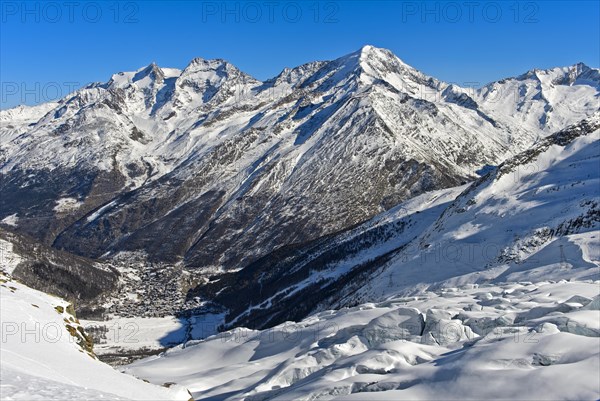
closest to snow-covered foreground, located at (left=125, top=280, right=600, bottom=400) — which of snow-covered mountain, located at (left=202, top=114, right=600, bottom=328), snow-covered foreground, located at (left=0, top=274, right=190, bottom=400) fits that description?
snow-covered foreground, located at (left=0, top=274, right=190, bottom=400)

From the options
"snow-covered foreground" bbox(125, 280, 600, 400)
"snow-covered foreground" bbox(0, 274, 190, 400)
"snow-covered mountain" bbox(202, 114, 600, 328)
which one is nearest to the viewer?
"snow-covered foreground" bbox(0, 274, 190, 400)

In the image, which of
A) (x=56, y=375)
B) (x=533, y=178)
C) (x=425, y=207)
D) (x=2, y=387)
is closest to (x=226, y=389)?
(x=56, y=375)

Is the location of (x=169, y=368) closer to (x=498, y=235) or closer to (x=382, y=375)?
(x=382, y=375)

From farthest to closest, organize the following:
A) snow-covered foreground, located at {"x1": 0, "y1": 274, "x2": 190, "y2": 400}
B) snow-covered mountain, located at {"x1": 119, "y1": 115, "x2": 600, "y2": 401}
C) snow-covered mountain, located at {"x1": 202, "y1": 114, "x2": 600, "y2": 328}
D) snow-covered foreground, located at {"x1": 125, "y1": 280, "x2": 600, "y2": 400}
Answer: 1. snow-covered mountain, located at {"x1": 202, "y1": 114, "x2": 600, "y2": 328}
2. snow-covered mountain, located at {"x1": 119, "y1": 115, "x2": 600, "y2": 401}
3. snow-covered foreground, located at {"x1": 125, "y1": 280, "x2": 600, "y2": 400}
4. snow-covered foreground, located at {"x1": 0, "y1": 274, "x2": 190, "y2": 400}

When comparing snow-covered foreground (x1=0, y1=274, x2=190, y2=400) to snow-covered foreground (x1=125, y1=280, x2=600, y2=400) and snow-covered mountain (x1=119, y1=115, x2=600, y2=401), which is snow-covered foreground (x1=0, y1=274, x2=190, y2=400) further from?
snow-covered mountain (x1=119, y1=115, x2=600, y2=401)

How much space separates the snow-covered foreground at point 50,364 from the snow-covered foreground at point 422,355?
987cm

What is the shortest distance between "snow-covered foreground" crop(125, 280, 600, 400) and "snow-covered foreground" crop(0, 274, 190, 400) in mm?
9873

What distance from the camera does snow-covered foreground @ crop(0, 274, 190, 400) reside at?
20.4 meters

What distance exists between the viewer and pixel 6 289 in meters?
37.9

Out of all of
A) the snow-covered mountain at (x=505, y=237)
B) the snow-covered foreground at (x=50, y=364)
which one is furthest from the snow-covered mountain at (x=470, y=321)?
the snow-covered foreground at (x=50, y=364)

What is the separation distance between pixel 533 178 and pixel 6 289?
352 feet

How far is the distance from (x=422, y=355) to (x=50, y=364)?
2013 centimetres

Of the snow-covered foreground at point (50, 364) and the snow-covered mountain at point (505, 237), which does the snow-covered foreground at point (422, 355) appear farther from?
the snow-covered mountain at point (505, 237)

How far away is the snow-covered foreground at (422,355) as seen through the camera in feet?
77.7
